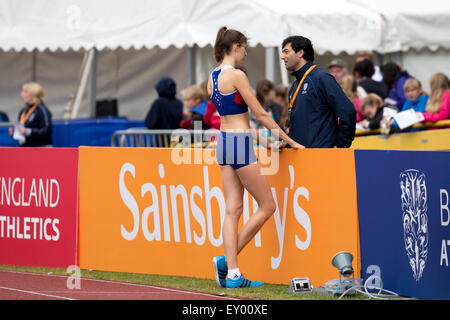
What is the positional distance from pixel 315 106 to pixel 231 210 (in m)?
1.13

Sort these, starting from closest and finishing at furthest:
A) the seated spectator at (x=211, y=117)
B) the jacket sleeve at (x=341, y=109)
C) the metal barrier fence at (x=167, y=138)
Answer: the jacket sleeve at (x=341, y=109), the metal barrier fence at (x=167, y=138), the seated spectator at (x=211, y=117)

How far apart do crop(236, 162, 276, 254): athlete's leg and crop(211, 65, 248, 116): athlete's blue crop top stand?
46 cm

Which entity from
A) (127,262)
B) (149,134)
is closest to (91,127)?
(149,134)

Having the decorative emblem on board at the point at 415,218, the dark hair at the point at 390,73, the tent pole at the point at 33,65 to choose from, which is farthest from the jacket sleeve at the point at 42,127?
the decorative emblem on board at the point at 415,218

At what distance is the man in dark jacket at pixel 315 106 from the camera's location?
7.93 meters

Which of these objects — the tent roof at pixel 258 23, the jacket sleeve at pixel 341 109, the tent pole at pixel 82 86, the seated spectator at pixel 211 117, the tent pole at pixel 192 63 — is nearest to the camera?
the jacket sleeve at pixel 341 109

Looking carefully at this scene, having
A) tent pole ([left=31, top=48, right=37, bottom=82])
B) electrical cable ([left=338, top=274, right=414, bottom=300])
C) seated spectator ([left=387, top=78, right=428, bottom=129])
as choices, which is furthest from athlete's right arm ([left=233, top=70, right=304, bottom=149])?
tent pole ([left=31, top=48, right=37, bottom=82])

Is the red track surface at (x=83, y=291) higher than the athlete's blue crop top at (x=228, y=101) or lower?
lower

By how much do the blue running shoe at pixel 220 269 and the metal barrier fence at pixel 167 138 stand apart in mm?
3552

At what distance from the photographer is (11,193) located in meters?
9.84

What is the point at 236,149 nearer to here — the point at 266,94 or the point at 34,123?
the point at 266,94

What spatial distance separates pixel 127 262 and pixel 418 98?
4702 millimetres

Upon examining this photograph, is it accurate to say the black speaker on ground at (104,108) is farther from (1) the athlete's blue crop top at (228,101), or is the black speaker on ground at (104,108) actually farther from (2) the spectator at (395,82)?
(1) the athlete's blue crop top at (228,101)
